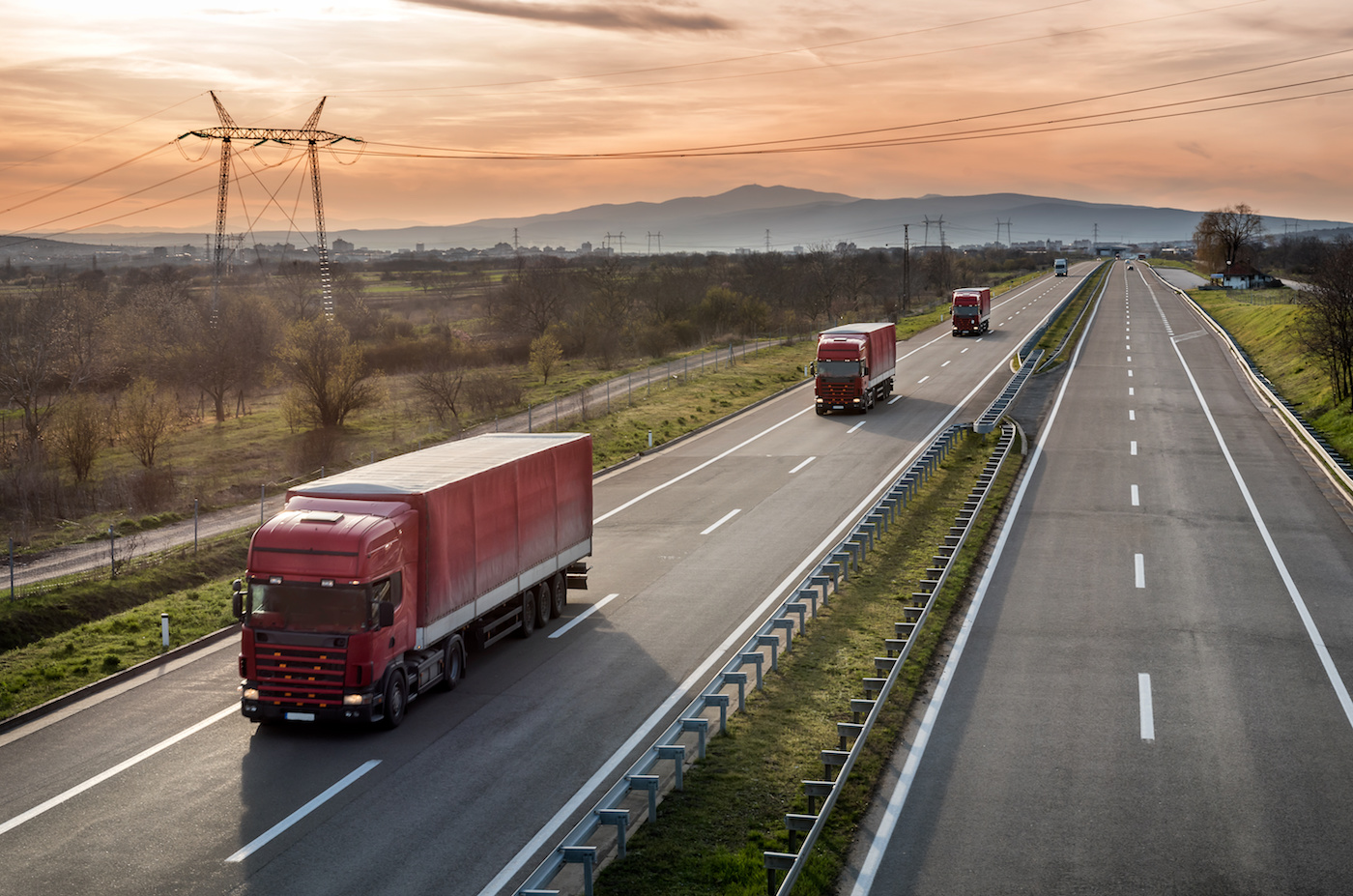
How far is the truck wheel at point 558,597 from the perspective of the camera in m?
20.5

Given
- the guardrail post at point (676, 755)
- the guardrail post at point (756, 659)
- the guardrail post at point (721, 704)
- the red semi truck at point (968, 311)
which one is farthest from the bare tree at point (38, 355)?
the red semi truck at point (968, 311)

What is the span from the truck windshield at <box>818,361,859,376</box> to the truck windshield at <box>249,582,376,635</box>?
3357 cm

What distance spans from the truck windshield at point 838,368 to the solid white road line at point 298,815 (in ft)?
113

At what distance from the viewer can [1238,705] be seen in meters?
15.5

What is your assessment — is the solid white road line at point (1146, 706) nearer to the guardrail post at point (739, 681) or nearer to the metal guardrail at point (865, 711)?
the metal guardrail at point (865, 711)

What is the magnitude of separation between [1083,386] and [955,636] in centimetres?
3645

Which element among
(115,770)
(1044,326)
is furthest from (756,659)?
(1044,326)

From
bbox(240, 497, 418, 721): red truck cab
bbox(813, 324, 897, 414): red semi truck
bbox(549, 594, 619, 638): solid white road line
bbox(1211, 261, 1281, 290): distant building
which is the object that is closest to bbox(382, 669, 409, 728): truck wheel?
bbox(240, 497, 418, 721): red truck cab

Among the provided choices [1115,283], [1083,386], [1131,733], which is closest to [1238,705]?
[1131,733]

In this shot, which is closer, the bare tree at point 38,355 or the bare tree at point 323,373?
the bare tree at point 38,355

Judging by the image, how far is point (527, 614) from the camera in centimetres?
1941

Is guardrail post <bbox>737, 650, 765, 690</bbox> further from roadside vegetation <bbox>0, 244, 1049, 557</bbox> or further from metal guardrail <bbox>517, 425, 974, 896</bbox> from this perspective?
roadside vegetation <bbox>0, 244, 1049, 557</bbox>

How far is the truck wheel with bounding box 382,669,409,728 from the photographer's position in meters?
14.8

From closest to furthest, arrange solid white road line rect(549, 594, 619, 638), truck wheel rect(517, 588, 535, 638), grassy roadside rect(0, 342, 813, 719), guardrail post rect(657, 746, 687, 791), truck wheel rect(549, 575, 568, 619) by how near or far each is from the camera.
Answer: guardrail post rect(657, 746, 687, 791)
grassy roadside rect(0, 342, 813, 719)
truck wheel rect(517, 588, 535, 638)
solid white road line rect(549, 594, 619, 638)
truck wheel rect(549, 575, 568, 619)
